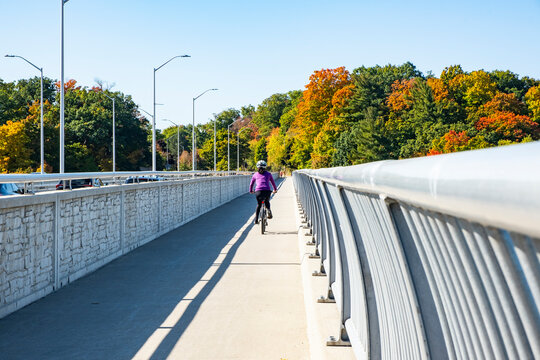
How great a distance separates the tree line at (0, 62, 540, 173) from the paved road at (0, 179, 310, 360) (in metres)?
56.0

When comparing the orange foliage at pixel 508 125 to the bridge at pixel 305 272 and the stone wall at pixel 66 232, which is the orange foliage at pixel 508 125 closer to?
the bridge at pixel 305 272

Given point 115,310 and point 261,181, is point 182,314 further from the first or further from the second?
point 261,181

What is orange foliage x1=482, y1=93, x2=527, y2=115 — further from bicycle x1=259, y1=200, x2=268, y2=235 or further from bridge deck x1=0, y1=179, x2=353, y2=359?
bridge deck x1=0, y1=179, x2=353, y2=359

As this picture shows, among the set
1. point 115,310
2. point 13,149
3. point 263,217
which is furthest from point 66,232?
point 13,149

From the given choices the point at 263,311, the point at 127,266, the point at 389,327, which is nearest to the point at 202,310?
the point at 263,311

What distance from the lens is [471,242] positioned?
4.65 ft

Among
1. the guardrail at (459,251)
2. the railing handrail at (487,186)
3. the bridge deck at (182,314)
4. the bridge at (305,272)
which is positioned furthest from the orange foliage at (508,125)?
the railing handrail at (487,186)

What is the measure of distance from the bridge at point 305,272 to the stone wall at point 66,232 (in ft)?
0.10

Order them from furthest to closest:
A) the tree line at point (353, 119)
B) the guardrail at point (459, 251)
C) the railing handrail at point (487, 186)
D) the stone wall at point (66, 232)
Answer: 1. the tree line at point (353, 119)
2. the stone wall at point (66, 232)
3. the guardrail at point (459, 251)
4. the railing handrail at point (487, 186)

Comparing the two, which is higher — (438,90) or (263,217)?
(438,90)

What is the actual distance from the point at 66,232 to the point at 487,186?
888 centimetres

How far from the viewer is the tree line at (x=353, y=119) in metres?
72.8

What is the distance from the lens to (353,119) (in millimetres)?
97562

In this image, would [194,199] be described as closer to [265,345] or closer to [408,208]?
[265,345]
